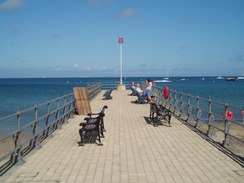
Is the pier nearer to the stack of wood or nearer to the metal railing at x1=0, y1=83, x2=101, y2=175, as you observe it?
the metal railing at x1=0, y1=83, x2=101, y2=175

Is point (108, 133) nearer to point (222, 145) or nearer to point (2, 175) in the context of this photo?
point (222, 145)

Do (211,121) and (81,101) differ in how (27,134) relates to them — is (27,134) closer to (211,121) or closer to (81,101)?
(81,101)

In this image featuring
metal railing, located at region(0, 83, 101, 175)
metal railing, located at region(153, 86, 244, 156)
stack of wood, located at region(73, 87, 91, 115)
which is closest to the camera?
metal railing, located at region(0, 83, 101, 175)

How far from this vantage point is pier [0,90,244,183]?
217 inches

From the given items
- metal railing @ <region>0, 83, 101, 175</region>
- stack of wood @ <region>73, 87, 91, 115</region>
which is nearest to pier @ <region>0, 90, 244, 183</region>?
metal railing @ <region>0, 83, 101, 175</region>

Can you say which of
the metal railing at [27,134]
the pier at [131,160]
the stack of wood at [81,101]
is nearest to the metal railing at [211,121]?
the pier at [131,160]

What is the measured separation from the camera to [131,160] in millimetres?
6562

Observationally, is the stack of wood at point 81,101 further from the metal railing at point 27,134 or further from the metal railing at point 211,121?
the metal railing at point 211,121

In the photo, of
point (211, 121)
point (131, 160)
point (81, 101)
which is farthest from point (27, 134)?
point (131, 160)

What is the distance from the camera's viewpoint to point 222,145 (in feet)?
25.8

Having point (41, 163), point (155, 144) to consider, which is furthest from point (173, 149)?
point (41, 163)

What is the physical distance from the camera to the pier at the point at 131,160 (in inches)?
217

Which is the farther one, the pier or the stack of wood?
the stack of wood

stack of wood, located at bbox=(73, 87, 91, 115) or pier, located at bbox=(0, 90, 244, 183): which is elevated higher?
stack of wood, located at bbox=(73, 87, 91, 115)
